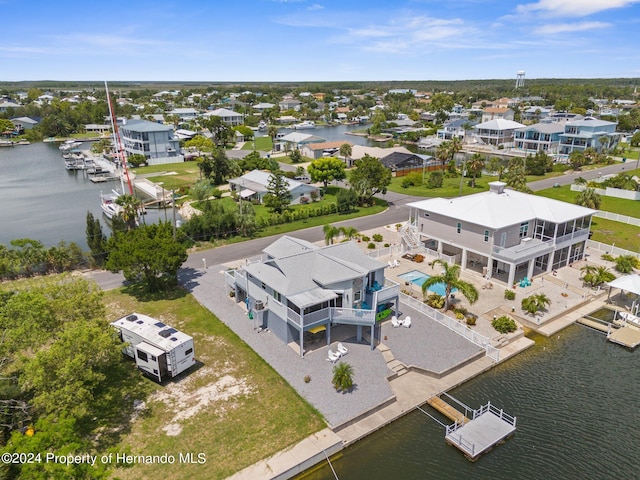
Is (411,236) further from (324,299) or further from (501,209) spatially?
(324,299)

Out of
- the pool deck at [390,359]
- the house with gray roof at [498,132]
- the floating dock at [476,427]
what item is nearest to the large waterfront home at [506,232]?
the pool deck at [390,359]

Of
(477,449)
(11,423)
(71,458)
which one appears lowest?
(477,449)

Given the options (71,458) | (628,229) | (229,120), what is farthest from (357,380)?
(229,120)

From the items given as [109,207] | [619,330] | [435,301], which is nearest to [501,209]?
[435,301]

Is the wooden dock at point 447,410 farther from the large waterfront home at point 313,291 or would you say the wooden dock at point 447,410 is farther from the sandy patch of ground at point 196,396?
the sandy patch of ground at point 196,396

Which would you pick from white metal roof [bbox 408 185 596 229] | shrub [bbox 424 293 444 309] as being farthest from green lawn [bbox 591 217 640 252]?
shrub [bbox 424 293 444 309]

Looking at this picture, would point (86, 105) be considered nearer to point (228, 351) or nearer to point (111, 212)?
point (111, 212)

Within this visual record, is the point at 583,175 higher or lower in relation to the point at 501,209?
lower
